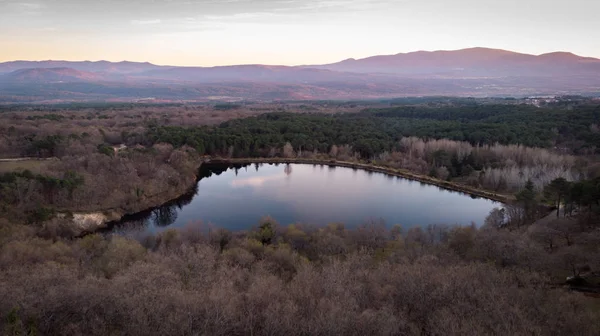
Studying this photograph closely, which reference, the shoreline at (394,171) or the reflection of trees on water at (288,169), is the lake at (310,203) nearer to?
the reflection of trees on water at (288,169)

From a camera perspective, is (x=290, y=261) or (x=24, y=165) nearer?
(x=290, y=261)

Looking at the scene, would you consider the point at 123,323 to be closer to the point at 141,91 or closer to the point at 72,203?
the point at 72,203

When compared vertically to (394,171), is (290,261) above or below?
above

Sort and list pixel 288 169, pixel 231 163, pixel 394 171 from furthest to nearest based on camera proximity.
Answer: pixel 231 163 < pixel 288 169 < pixel 394 171

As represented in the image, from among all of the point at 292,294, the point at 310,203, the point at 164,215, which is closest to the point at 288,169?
the point at 310,203

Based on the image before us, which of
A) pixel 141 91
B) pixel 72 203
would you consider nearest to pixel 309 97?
pixel 141 91

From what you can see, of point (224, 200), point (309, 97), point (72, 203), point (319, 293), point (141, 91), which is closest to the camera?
point (319, 293)

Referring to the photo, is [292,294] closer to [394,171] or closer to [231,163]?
[394,171]

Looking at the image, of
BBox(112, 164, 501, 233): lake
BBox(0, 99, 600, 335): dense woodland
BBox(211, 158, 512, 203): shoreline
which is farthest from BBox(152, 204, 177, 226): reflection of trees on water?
BBox(211, 158, 512, 203): shoreline
